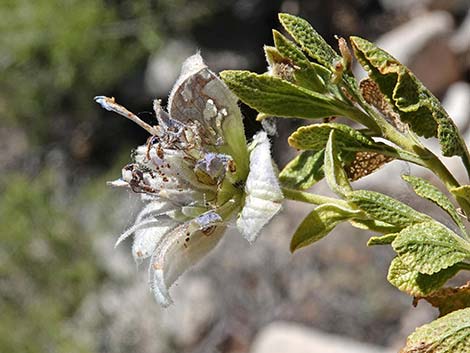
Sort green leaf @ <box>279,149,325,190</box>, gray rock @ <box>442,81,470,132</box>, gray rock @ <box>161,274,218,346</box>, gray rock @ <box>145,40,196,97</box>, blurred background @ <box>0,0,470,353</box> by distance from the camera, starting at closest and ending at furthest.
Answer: green leaf @ <box>279,149,325,190</box> → blurred background @ <box>0,0,470,353</box> → gray rock @ <box>161,274,218,346</box> → gray rock @ <box>442,81,470,132</box> → gray rock @ <box>145,40,196,97</box>

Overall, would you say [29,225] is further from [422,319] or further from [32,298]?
[422,319]

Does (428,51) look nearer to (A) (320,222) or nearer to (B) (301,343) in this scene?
(B) (301,343)

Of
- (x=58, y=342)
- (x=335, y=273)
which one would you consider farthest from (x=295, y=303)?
(x=58, y=342)

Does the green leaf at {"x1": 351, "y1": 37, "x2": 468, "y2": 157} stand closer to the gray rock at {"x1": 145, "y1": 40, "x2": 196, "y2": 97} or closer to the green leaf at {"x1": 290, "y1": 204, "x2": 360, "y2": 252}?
the green leaf at {"x1": 290, "y1": 204, "x2": 360, "y2": 252}

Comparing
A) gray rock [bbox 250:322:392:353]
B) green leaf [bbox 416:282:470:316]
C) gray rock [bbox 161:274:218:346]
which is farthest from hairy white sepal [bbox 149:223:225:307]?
gray rock [bbox 161:274:218:346]

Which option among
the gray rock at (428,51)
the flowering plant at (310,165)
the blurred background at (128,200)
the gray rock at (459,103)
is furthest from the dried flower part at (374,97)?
the gray rock at (428,51)

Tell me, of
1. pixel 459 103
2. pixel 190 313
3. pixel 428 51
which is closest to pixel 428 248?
pixel 190 313

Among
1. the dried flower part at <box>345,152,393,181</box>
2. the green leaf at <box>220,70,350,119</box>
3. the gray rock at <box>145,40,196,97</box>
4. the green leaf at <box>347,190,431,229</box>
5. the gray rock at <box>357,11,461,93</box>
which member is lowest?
the green leaf at <box>347,190,431,229</box>
